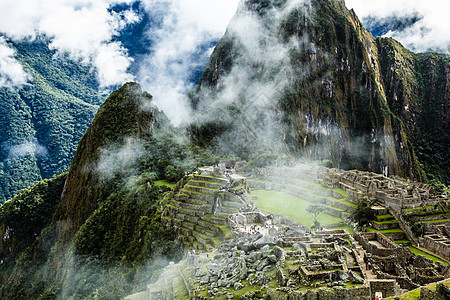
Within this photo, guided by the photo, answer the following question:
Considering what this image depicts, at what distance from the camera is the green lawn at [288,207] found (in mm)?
39812

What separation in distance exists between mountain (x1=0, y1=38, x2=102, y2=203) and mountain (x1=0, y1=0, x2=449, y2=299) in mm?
5305

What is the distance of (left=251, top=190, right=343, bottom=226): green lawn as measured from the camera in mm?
39812

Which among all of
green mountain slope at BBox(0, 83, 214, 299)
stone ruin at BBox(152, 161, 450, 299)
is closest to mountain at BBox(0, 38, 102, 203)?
green mountain slope at BBox(0, 83, 214, 299)

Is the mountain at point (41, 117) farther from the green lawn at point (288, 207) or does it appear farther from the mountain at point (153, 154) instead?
the green lawn at point (288, 207)

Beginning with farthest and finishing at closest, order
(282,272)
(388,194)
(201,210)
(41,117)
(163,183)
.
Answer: (41,117) → (163,183) → (388,194) → (201,210) → (282,272)

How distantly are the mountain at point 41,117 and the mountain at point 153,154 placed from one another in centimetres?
531

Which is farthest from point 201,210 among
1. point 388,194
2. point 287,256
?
point 287,256

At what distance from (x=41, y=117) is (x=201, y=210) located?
455 feet

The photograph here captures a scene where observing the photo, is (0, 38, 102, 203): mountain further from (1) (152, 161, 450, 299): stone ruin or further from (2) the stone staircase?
(1) (152, 161, 450, 299): stone ruin

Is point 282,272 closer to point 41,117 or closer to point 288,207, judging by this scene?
point 288,207

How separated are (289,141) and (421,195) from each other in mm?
117197

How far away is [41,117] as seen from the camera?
158500 mm

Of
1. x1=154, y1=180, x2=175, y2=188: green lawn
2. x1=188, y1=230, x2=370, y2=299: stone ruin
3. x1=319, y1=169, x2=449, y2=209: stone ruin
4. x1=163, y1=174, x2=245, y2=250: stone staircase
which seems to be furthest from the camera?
x1=154, y1=180, x2=175, y2=188: green lawn

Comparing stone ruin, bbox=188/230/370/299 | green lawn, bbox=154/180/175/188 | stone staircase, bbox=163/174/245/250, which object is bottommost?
stone ruin, bbox=188/230/370/299
